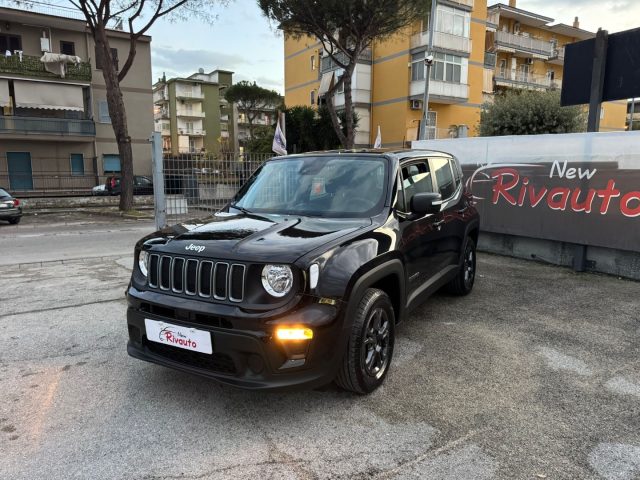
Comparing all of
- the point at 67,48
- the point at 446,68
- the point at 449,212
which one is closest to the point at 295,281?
the point at 449,212

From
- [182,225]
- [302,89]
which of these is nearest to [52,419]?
[182,225]

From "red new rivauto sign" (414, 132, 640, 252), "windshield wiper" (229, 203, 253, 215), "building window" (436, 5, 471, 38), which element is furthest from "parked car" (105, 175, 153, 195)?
"windshield wiper" (229, 203, 253, 215)

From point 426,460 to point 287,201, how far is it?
2.29 m

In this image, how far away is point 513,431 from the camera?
286cm

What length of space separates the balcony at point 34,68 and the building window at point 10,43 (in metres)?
1.50

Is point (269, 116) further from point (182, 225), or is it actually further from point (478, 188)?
point (182, 225)

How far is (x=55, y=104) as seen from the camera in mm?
29281

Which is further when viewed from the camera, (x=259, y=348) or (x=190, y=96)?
(x=190, y=96)

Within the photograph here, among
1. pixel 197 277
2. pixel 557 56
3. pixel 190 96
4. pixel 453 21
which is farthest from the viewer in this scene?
pixel 190 96

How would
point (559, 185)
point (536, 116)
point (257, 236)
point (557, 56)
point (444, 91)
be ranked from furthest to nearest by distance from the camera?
point (557, 56) → point (444, 91) → point (536, 116) → point (559, 185) → point (257, 236)

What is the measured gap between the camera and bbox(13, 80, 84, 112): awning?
1116 inches

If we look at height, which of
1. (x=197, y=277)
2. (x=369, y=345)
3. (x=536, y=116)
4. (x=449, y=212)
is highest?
(x=536, y=116)

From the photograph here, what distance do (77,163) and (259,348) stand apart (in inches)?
1275

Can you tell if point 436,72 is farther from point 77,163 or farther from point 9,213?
point 9,213
